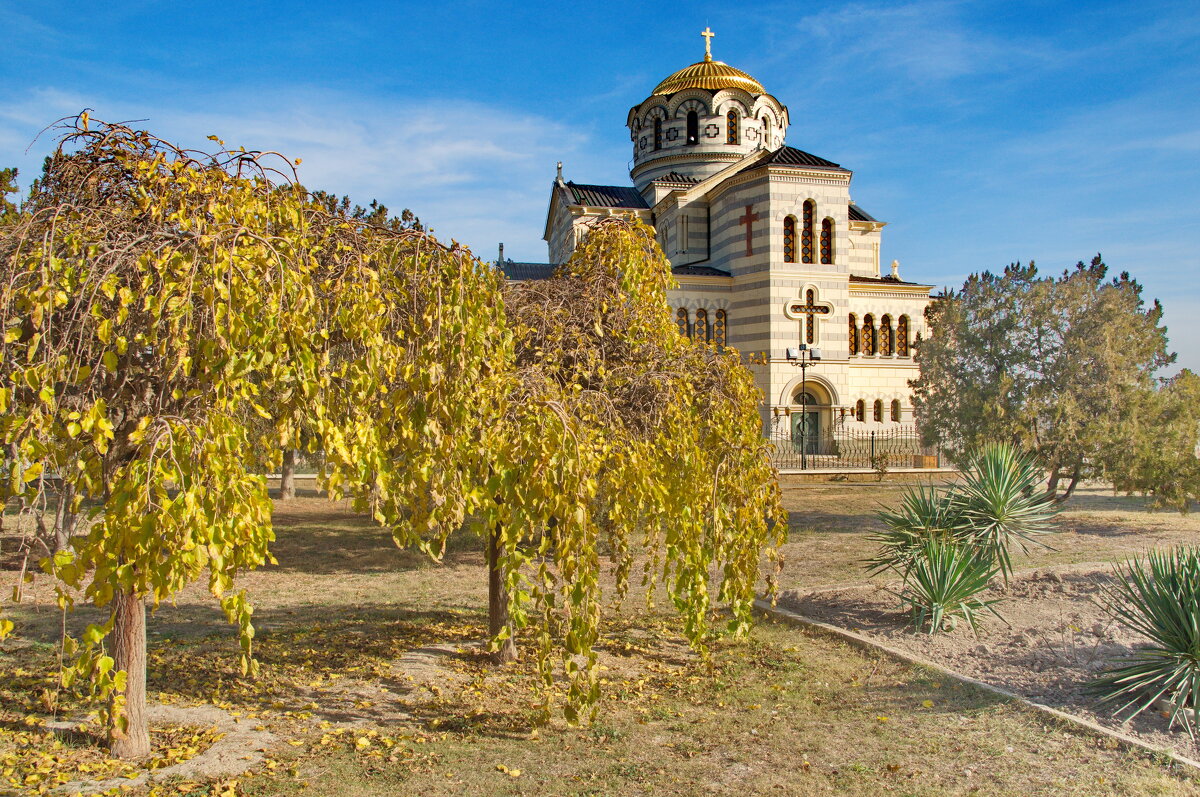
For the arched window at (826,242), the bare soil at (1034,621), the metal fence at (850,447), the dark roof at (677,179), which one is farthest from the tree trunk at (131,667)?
the dark roof at (677,179)

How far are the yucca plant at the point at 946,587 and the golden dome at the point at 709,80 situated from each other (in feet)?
110

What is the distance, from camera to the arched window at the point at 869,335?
3619cm

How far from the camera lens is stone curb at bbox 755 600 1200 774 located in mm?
5648

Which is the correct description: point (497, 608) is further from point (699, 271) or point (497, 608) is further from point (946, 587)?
point (699, 271)

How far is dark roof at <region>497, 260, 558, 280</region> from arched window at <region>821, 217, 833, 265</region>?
11.0m

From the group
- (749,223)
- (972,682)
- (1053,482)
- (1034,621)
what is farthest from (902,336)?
(972,682)

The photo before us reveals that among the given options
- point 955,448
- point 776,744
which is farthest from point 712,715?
point 955,448

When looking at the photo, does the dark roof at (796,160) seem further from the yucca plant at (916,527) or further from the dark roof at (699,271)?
the yucca plant at (916,527)

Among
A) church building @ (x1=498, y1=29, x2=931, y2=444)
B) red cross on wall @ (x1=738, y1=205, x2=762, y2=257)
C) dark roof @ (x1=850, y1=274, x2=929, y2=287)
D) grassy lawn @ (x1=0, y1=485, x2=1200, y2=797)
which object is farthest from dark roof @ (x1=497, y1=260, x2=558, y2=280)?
grassy lawn @ (x1=0, y1=485, x2=1200, y2=797)

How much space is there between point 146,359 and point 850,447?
30645mm

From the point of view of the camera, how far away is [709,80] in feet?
128

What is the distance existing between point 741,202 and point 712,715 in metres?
29.1

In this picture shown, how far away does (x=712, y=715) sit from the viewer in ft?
21.1

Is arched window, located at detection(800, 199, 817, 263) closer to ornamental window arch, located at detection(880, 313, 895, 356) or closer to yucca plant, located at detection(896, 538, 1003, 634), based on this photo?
ornamental window arch, located at detection(880, 313, 895, 356)
